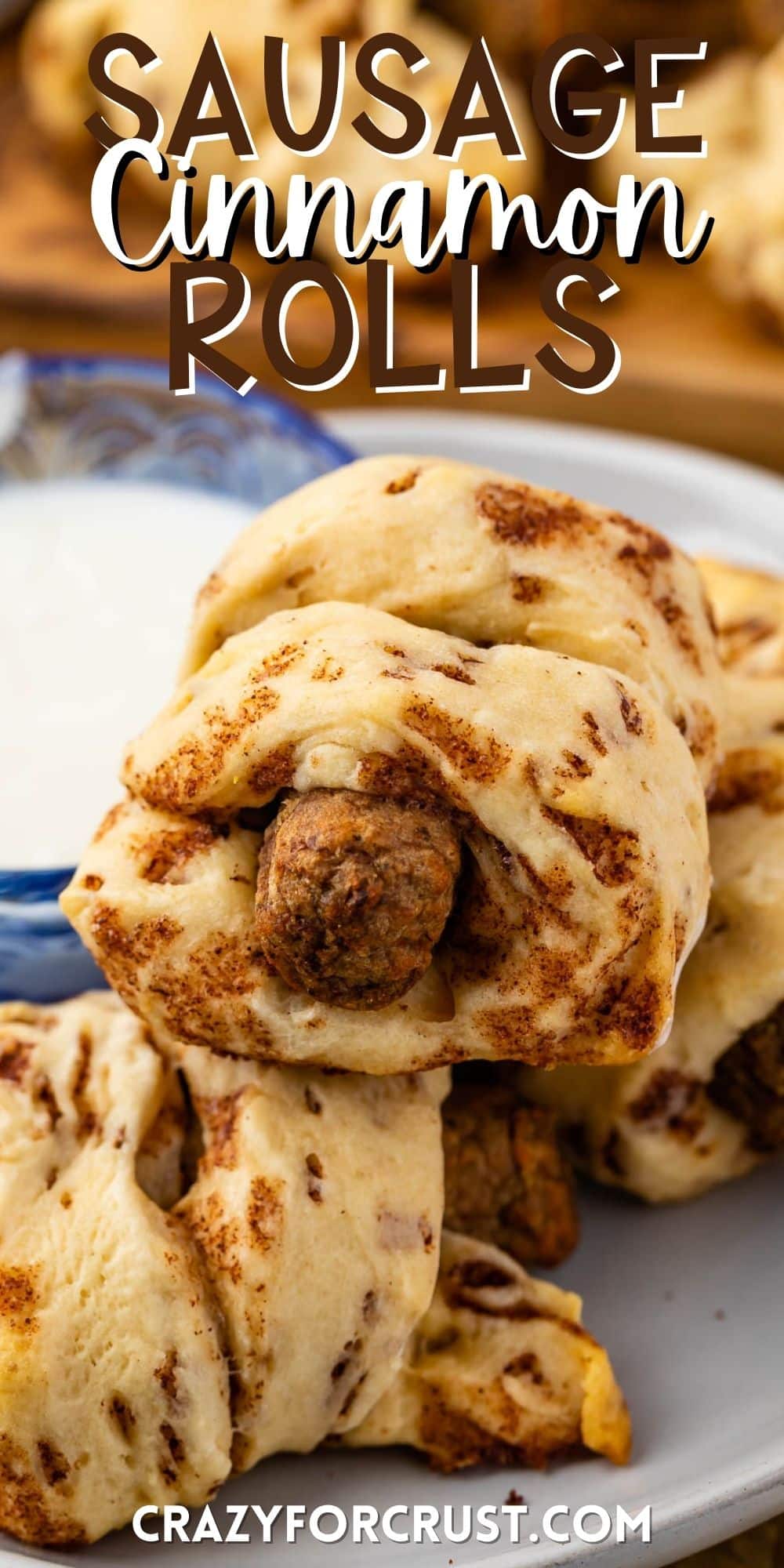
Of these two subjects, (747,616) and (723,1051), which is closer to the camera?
(723,1051)

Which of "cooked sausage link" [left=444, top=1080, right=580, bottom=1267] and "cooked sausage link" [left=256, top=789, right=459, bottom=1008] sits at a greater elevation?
"cooked sausage link" [left=256, top=789, right=459, bottom=1008]

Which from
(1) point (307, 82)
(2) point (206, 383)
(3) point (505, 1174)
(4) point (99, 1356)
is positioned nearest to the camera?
(4) point (99, 1356)

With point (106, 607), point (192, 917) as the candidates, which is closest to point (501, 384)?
point (106, 607)


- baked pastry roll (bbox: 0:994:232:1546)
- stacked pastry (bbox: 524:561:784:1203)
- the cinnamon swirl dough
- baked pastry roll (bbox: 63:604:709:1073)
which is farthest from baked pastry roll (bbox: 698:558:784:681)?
baked pastry roll (bbox: 0:994:232:1546)

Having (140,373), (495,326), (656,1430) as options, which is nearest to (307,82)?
(495,326)

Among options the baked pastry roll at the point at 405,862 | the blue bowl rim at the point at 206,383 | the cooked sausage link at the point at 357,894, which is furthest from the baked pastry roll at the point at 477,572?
the blue bowl rim at the point at 206,383

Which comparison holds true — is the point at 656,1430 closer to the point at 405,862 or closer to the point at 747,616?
the point at 405,862

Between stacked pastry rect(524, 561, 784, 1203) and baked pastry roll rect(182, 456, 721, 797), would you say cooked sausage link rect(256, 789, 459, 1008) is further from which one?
stacked pastry rect(524, 561, 784, 1203)
